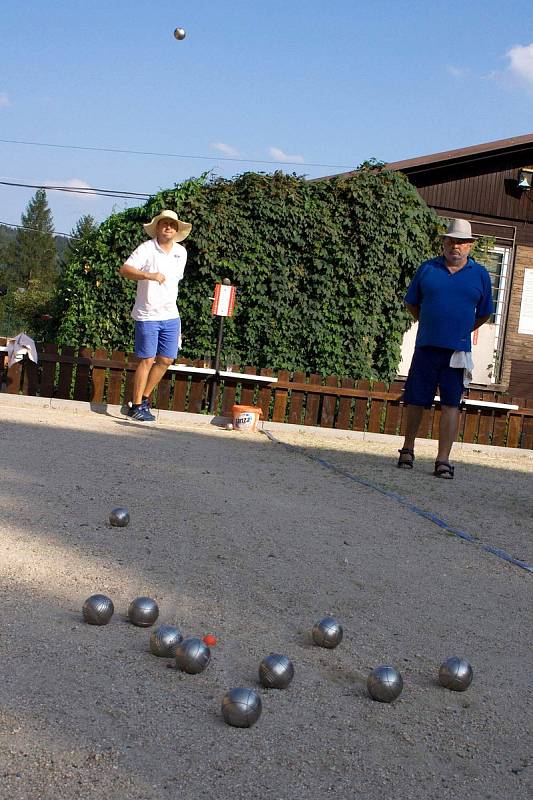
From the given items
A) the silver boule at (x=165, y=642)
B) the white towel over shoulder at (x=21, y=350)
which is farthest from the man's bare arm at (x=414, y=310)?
the silver boule at (x=165, y=642)

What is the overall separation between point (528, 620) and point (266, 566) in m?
1.07

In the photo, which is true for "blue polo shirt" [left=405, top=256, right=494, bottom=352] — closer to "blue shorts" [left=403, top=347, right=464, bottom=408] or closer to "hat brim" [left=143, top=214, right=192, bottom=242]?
"blue shorts" [left=403, top=347, right=464, bottom=408]

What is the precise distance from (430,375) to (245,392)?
12.8 feet

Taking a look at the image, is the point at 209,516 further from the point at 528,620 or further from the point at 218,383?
the point at 218,383

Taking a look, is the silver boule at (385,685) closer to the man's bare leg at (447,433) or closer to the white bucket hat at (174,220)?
the man's bare leg at (447,433)

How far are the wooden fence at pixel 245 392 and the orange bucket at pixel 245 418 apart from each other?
3.48 ft

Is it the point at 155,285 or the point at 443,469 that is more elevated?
the point at 155,285

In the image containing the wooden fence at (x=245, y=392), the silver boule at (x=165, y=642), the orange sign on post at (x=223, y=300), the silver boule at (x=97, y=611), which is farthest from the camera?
the orange sign on post at (x=223, y=300)

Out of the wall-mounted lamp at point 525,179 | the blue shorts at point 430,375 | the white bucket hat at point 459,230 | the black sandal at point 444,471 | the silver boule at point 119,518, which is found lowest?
the silver boule at point 119,518

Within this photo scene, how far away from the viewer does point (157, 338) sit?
934 centimetres

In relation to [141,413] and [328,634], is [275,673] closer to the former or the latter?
[328,634]

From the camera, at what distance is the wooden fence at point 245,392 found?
11023mm

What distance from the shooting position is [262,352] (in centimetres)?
1277

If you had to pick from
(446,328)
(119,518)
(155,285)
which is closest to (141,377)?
(155,285)
